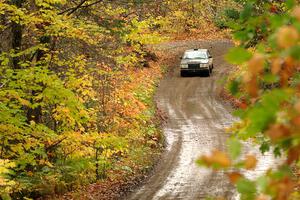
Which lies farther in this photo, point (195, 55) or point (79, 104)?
point (195, 55)

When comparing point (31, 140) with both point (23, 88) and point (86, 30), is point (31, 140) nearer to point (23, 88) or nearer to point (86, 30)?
point (23, 88)

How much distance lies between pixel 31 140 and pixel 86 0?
13.2ft

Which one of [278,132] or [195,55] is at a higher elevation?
[278,132]

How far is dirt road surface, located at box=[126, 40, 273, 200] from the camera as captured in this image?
1356 centimetres

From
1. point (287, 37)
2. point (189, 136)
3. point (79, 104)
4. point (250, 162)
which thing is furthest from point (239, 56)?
point (189, 136)

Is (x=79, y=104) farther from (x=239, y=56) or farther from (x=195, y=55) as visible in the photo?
(x=195, y=55)

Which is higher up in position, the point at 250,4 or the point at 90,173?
the point at 250,4

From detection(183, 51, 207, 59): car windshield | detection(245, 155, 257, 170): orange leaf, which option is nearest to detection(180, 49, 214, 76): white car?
detection(183, 51, 207, 59): car windshield

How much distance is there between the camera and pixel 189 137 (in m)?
20.3

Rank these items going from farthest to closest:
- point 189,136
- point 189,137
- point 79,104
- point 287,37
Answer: point 189,136, point 189,137, point 79,104, point 287,37

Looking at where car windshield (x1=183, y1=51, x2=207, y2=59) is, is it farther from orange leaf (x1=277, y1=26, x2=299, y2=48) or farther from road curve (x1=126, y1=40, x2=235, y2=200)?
orange leaf (x1=277, y1=26, x2=299, y2=48)

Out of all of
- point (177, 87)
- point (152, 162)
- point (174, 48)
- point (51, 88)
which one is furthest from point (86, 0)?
point (174, 48)

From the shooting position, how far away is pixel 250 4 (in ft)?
9.66

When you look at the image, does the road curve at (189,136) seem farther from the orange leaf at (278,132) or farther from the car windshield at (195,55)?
the orange leaf at (278,132)
